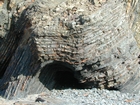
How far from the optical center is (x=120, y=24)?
564 centimetres

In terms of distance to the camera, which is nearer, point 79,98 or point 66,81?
point 79,98

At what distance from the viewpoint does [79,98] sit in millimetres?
5266

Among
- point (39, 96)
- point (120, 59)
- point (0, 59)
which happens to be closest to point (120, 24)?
point (120, 59)

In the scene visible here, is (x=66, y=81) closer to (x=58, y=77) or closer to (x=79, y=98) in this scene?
(x=58, y=77)

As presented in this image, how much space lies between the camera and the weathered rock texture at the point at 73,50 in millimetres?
5406

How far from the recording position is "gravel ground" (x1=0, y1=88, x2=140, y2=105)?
5026mm

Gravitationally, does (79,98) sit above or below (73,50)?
below

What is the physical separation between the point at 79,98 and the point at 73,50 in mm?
600

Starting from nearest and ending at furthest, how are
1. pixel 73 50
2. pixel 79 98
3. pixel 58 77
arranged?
pixel 79 98 < pixel 73 50 < pixel 58 77

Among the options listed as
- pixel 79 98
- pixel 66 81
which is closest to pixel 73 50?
pixel 79 98

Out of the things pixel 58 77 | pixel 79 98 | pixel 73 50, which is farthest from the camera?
pixel 58 77

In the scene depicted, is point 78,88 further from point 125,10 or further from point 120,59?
point 125,10

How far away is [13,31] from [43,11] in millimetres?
807

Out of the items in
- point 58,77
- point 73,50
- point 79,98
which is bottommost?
point 79,98
